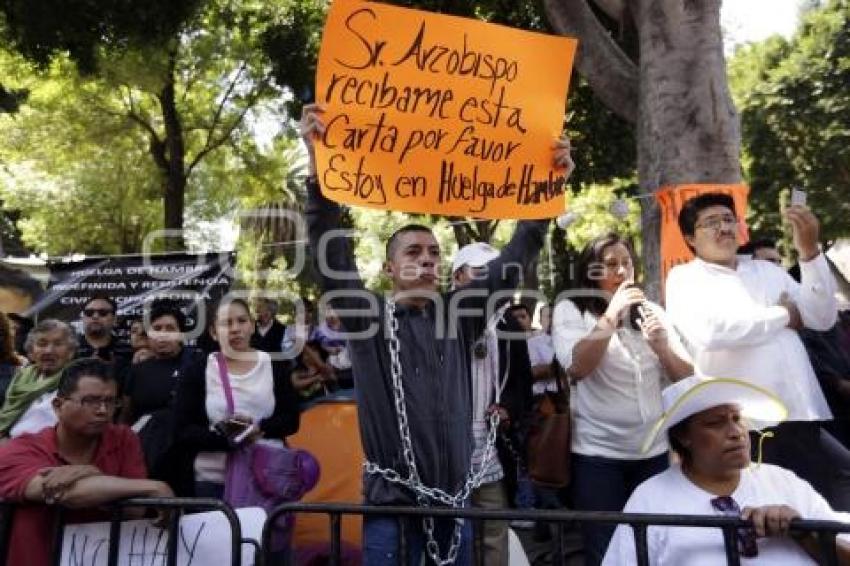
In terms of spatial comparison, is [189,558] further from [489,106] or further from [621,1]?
[621,1]

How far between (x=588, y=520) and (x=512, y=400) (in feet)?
6.84

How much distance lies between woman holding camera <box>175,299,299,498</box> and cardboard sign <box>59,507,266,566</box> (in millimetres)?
907

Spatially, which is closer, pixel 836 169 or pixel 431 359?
pixel 431 359

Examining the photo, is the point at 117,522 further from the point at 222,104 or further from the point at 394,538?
the point at 222,104

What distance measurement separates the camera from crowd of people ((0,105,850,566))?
253cm

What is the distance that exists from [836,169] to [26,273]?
1968 cm

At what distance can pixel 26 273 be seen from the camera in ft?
29.3

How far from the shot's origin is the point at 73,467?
2.96 m

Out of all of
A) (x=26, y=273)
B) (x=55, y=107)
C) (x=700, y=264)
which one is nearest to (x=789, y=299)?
(x=700, y=264)

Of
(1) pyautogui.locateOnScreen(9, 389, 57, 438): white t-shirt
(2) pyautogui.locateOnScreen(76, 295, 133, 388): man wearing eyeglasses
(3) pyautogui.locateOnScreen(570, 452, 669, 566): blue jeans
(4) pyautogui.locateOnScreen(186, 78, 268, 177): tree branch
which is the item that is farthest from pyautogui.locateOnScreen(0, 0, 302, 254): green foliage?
(3) pyautogui.locateOnScreen(570, 452, 669, 566): blue jeans

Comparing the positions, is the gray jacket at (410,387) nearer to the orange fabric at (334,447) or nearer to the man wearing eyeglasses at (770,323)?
the man wearing eyeglasses at (770,323)

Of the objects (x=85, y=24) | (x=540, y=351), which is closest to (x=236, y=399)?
(x=540, y=351)

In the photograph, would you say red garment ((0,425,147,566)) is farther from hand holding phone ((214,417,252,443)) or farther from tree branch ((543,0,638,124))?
tree branch ((543,0,638,124))

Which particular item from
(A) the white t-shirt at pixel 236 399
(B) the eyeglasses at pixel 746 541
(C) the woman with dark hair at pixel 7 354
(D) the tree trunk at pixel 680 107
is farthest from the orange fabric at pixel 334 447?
(B) the eyeglasses at pixel 746 541
